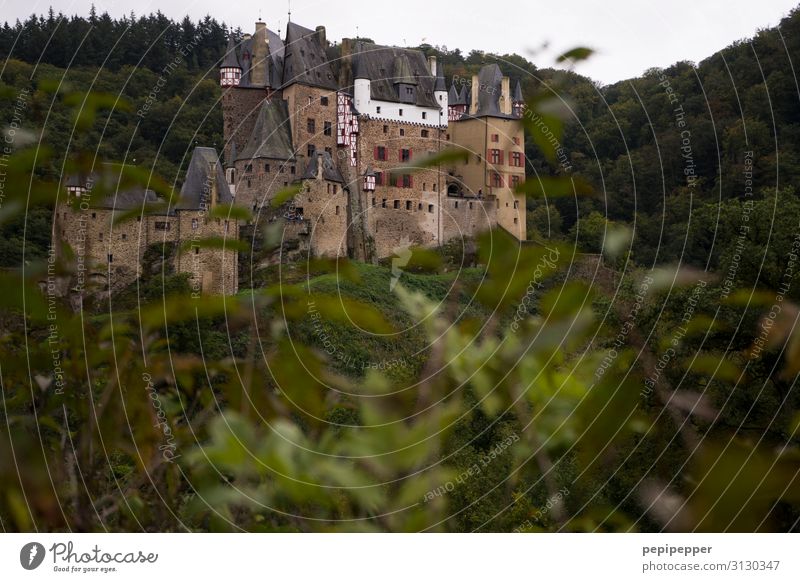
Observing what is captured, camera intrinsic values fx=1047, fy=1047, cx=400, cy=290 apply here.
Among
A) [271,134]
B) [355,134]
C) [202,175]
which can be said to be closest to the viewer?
[202,175]

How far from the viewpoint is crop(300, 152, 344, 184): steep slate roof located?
103ft

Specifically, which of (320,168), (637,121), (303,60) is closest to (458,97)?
(303,60)

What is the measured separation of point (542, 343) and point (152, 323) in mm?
831

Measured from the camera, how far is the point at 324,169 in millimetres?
31641

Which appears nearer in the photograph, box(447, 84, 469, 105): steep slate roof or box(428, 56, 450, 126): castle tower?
box(428, 56, 450, 126): castle tower

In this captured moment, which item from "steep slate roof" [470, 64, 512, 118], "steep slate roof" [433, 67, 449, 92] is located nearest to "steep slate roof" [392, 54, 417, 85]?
"steep slate roof" [433, 67, 449, 92]

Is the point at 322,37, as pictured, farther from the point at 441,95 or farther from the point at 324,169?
the point at 324,169

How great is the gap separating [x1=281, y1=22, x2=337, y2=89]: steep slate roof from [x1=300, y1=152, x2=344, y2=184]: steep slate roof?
8.54 feet

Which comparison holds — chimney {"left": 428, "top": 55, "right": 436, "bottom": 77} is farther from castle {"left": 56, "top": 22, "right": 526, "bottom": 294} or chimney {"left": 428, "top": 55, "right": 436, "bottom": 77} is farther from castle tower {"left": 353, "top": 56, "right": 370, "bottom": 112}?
castle tower {"left": 353, "top": 56, "right": 370, "bottom": 112}

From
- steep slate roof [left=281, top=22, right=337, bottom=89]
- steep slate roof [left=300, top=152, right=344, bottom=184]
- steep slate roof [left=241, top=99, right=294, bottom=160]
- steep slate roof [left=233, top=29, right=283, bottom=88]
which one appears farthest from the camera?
steep slate roof [left=233, top=29, right=283, bottom=88]

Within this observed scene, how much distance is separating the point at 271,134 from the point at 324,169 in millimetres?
2042

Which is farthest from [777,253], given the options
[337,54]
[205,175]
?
[337,54]

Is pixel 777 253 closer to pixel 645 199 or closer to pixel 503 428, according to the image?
pixel 503 428

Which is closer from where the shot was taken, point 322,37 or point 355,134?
point 355,134
